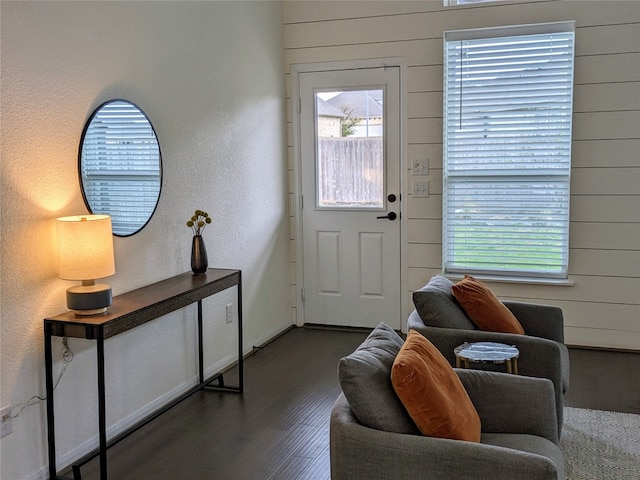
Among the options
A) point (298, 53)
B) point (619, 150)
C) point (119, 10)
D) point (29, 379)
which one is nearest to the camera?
point (29, 379)

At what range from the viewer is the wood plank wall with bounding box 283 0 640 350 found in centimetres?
450

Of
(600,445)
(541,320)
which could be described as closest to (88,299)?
(541,320)

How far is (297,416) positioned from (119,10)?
2.29 meters

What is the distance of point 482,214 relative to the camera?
4898 millimetres

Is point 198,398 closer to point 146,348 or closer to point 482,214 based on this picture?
point 146,348

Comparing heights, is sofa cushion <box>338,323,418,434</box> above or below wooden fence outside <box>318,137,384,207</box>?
below

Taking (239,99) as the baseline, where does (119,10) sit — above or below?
above

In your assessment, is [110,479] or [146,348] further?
[146,348]

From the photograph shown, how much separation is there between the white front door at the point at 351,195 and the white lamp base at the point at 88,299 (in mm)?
2696

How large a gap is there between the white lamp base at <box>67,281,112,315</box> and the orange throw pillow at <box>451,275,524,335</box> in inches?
65.5

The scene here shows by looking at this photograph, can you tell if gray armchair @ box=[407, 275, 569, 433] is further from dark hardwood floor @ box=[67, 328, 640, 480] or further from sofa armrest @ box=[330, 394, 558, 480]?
sofa armrest @ box=[330, 394, 558, 480]

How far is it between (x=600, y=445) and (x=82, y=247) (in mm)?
2518

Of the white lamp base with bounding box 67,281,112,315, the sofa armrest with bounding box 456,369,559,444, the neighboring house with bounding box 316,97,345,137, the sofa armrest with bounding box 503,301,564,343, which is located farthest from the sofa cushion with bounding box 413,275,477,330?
the neighboring house with bounding box 316,97,345,137

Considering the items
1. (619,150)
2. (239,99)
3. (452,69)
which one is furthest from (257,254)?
(619,150)
